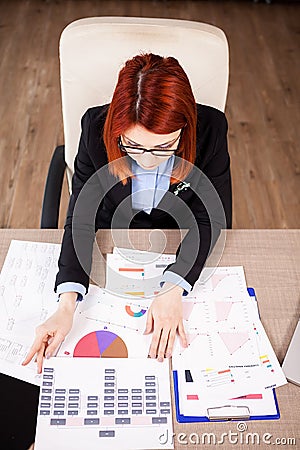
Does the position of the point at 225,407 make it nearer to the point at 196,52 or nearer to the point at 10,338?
the point at 10,338

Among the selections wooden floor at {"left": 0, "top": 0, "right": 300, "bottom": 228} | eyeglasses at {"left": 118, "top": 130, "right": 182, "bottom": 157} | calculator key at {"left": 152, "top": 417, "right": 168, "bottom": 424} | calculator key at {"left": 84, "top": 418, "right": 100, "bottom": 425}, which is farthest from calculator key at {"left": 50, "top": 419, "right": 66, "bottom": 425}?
wooden floor at {"left": 0, "top": 0, "right": 300, "bottom": 228}

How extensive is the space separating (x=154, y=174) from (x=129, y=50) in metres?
0.32

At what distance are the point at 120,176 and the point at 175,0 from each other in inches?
112

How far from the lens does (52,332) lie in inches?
44.1

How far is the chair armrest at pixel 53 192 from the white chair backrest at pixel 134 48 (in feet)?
0.76

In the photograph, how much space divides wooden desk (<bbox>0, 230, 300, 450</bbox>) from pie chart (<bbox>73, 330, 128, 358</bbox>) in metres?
0.18

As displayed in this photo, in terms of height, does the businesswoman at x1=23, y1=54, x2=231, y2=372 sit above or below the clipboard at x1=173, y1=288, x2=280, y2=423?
above

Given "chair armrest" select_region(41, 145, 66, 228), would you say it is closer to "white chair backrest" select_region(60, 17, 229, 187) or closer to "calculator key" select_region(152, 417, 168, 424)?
"white chair backrest" select_region(60, 17, 229, 187)

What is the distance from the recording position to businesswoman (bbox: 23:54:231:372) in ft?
3.67

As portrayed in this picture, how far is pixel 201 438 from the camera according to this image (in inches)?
39.3

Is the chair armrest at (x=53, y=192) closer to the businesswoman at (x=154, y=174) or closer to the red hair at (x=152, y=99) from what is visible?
the businesswoman at (x=154, y=174)

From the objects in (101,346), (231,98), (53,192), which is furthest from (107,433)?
(231,98)

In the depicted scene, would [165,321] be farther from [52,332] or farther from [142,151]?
[142,151]

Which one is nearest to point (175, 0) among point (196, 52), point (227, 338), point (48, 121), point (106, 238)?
point (48, 121)
